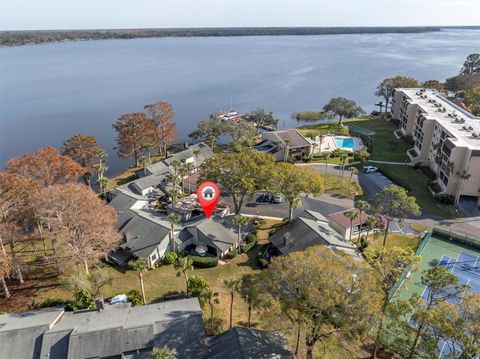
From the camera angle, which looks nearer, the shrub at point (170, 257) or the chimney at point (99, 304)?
the chimney at point (99, 304)

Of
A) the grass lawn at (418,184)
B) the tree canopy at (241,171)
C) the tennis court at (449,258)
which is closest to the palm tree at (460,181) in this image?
the grass lawn at (418,184)

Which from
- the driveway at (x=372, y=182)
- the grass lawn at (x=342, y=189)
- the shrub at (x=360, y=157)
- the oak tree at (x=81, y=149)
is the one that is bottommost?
the driveway at (x=372, y=182)

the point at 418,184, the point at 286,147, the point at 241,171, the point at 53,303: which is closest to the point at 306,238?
the point at 241,171

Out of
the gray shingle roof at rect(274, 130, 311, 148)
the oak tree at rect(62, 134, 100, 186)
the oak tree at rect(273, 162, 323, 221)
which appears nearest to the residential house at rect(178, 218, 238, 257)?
the oak tree at rect(273, 162, 323, 221)

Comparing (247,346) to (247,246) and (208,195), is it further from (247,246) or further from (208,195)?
(208,195)

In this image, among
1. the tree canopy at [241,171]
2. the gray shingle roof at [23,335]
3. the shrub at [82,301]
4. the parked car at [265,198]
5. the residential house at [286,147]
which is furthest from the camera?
the residential house at [286,147]

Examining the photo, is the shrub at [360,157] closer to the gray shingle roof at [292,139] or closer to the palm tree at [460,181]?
the gray shingle roof at [292,139]
